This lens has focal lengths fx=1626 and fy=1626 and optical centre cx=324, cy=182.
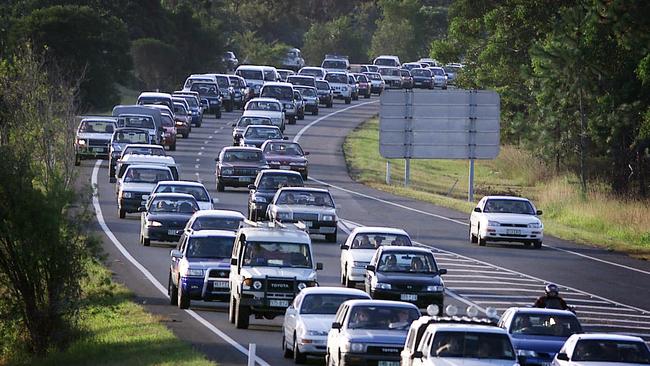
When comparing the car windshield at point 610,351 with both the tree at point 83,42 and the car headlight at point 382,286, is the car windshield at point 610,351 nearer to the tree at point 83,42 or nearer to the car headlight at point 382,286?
the car headlight at point 382,286

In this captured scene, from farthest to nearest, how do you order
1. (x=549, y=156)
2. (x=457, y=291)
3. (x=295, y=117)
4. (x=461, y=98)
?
(x=295, y=117) → (x=549, y=156) → (x=461, y=98) → (x=457, y=291)

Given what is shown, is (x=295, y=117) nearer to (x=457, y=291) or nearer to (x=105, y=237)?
(x=105, y=237)

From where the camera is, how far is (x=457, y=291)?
123ft

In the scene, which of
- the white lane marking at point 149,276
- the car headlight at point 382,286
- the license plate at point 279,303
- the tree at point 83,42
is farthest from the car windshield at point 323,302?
the tree at point 83,42

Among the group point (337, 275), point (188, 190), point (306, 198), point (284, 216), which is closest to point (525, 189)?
point (188, 190)

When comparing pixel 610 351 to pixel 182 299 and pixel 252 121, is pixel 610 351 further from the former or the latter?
pixel 252 121

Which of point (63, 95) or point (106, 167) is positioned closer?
point (63, 95)

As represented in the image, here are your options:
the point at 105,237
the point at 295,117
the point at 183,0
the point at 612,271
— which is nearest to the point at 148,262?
the point at 105,237

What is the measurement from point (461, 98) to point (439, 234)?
16.3m

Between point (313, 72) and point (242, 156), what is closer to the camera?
point (242, 156)

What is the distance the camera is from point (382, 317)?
24.9m

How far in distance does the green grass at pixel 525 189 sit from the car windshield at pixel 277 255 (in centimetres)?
1882

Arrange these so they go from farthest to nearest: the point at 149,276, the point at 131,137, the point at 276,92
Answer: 1. the point at 276,92
2. the point at 131,137
3. the point at 149,276

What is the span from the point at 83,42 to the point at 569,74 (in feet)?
125
